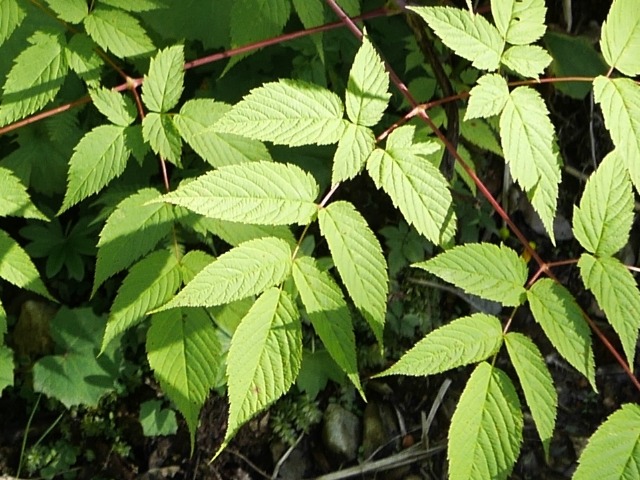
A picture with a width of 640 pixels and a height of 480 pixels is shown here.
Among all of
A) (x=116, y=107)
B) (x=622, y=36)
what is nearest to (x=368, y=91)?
(x=622, y=36)

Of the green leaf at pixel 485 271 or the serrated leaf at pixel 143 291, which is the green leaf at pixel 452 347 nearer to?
the green leaf at pixel 485 271

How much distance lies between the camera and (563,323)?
1.55m

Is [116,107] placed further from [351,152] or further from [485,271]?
[485,271]

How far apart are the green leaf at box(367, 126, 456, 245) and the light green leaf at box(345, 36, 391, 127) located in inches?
3.1

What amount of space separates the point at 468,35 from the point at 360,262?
590 millimetres

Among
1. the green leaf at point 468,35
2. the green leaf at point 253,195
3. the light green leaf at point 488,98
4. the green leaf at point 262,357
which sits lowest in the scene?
the green leaf at point 262,357

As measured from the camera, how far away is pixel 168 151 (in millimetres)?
1776

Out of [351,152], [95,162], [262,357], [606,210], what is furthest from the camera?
[95,162]

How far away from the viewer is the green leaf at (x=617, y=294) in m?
1.51

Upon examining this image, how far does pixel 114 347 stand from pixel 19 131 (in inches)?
34.4

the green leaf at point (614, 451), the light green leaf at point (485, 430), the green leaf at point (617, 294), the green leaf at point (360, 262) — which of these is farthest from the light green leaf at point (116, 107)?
the green leaf at point (614, 451)

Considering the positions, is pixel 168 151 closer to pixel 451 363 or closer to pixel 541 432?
pixel 451 363

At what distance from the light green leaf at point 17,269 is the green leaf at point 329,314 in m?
0.76

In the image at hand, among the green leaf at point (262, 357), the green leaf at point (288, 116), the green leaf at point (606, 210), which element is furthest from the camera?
the green leaf at point (606, 210)
